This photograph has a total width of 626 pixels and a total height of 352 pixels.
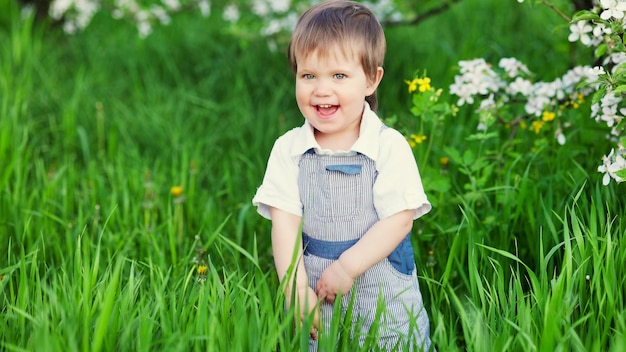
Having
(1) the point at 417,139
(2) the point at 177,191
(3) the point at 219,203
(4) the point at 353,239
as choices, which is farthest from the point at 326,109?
(3) the point at 219,203

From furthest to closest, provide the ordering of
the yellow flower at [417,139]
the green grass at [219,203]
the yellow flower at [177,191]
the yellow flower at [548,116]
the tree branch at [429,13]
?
the tree branch at [429,13]
the yellow flower at [177,191]
the yellow flower at [548,116]
the yellow flower at [417,139]
the green grass at [219,203]

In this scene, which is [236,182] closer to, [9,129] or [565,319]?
[9,129]

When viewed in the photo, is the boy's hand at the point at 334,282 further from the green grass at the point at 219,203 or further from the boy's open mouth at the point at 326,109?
the boy's open mouth at the point at 326,109

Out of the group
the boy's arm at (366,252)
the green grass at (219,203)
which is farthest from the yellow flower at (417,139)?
the boy's arm at (366,252)

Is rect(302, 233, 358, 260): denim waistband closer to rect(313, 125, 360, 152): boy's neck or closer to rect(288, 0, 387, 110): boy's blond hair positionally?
rect(313, 125, 360, 152): boy's neck

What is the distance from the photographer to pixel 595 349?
5.97ft

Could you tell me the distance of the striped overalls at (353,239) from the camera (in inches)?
82.8

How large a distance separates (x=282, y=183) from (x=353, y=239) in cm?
24

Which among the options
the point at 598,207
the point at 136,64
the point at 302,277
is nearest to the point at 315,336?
the point at 302,277

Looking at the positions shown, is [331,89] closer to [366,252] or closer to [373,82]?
[373,82]

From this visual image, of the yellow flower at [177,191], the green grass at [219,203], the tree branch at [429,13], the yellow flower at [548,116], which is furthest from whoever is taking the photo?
the tree branch at [429,13]

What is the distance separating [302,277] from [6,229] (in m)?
1.39

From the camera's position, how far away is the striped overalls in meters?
2.10

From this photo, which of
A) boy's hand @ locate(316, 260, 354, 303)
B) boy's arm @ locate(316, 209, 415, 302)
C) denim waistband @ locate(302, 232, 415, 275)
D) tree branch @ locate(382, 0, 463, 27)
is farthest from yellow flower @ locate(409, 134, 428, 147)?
tree branch @ locate(382, 0, 463, 27)
